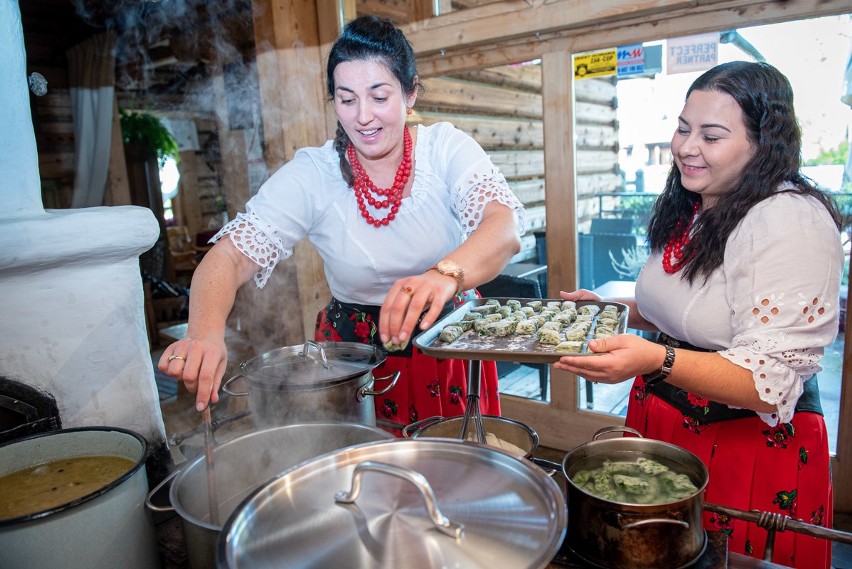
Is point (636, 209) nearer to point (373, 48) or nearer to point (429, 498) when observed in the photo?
point (373, 48)

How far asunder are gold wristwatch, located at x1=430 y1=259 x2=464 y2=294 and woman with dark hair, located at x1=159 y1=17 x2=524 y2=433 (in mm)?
66

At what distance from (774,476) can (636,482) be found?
0.84 meters

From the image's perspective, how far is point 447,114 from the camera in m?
5.46

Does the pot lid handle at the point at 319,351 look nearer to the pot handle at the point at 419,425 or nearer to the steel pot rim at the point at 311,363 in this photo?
the steel pot rim at the point at 311,363

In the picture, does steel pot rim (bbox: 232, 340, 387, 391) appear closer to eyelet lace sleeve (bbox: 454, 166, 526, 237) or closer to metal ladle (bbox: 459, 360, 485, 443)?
metal ladle (bbox: 459, 360, 485, 443)

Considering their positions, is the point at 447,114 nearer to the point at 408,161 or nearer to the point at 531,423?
the point at 531,423

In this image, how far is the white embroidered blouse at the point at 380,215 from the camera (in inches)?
81.0

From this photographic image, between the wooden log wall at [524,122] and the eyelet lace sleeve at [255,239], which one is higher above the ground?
the wooden log wall at [524,122]

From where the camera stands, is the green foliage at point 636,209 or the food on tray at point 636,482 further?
the green foliage at point 636,209

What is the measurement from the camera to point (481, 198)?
2.03 meters

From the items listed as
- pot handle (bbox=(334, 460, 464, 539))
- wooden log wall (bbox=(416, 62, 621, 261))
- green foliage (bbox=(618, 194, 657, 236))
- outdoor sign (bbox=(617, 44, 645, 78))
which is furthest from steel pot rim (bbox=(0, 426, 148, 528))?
green foliage (bbox=(618, 194, 657, 236))

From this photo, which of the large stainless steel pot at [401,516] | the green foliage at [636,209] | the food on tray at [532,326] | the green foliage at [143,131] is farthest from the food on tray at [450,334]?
the green foliage at [143,131]

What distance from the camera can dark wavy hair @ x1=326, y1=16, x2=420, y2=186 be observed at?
73.4 inches

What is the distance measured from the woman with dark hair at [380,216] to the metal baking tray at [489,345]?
0.14 metres
